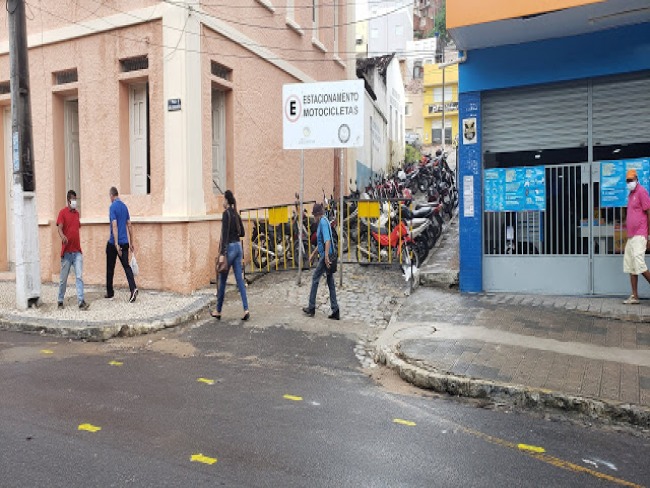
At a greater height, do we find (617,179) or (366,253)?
(617,179)

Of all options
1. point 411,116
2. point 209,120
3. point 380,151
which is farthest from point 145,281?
point 411,116

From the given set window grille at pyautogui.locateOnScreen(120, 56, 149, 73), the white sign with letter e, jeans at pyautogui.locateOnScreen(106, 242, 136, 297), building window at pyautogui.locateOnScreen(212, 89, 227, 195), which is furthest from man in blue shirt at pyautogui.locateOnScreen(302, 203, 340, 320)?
window grille at pyautogui.locateOnScreen(120, 56, 149, 73)

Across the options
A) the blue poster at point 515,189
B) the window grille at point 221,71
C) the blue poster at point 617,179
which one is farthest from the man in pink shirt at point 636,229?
the window grille at point 221,71

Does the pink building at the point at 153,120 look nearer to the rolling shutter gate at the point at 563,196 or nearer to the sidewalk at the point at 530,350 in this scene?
the sidewalk at the point at 530,350

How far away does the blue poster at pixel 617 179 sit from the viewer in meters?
8.77

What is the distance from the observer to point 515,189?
9586 mm

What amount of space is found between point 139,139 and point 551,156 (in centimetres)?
747

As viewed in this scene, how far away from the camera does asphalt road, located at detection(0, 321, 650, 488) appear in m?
3.68

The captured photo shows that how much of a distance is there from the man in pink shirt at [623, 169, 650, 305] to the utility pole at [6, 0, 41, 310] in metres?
9.07

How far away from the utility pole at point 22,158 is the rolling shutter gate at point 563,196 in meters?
7.39

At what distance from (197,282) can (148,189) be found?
2215 mm

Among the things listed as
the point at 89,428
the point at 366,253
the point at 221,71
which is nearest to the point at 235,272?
the point at 366,253

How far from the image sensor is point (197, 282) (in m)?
10.5

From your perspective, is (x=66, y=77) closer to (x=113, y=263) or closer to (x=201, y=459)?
(x=113, y=263)
